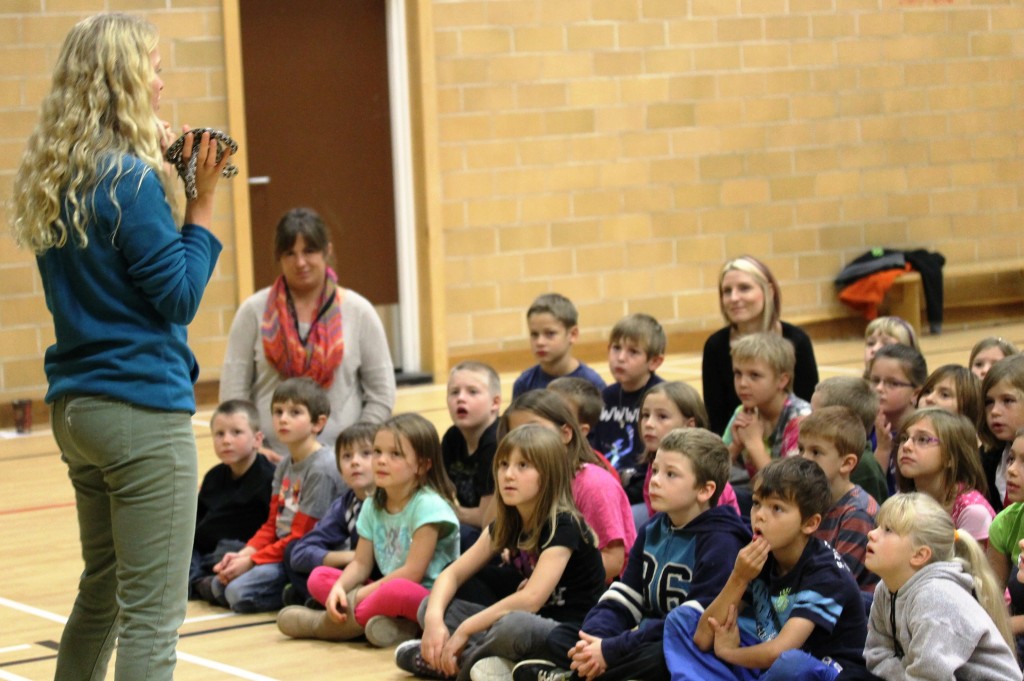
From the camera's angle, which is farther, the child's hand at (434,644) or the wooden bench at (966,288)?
the wooden bench at (966,288)

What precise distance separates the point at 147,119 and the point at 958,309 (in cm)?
823

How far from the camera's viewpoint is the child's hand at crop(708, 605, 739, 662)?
3.11 meters

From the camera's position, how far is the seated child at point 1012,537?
10.5 feet

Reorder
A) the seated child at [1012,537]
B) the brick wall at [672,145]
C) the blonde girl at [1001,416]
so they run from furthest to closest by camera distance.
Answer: the brick wall at [672,145]
the blonde girl at [1001,416]
the seated child at [1012,537]

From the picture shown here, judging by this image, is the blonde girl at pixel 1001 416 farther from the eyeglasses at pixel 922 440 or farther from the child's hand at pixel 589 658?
the child's hand at pixel 589 658

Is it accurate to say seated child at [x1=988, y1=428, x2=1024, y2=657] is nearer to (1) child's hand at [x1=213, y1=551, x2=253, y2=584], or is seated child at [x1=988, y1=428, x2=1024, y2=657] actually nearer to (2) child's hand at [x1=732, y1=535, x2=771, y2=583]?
(2) child's hand at [x1=732, y1=535, x2=771, y2=583]

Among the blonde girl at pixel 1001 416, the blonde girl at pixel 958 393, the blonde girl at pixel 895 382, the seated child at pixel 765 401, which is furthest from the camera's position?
the blonde girl at pixel 895 382

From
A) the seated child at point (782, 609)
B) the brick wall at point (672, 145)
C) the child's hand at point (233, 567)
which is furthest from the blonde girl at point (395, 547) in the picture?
the brick wall at point (672, 145)

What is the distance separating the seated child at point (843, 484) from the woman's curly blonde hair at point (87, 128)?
5.55 ft

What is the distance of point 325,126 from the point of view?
826 cm

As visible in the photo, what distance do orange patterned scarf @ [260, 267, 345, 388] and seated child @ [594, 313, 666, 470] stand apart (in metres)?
0.90

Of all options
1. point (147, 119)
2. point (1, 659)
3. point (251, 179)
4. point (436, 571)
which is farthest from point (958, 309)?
point (147, 119)

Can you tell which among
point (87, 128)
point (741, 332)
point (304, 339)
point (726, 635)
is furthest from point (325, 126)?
point (87, 128)

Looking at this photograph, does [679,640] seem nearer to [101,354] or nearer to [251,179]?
[101,354]
